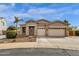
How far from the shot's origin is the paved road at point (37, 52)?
11.6 meters

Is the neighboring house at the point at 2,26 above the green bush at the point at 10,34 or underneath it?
above

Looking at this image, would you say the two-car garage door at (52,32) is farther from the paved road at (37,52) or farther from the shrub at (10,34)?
the shrub at (10,34)

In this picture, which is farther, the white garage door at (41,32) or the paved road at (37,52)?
the white garage door at (41,32)

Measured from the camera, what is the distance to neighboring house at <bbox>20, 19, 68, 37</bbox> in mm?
12303

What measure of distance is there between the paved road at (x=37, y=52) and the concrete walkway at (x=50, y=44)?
0.21 meters

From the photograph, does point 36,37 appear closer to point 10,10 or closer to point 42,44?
point 42,44

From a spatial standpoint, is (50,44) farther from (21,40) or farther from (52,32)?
(21,40)

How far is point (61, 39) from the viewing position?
1252 cm

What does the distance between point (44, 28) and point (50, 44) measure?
939 millimetres

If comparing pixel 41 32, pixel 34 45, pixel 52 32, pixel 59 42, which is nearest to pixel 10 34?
pixel 34 45

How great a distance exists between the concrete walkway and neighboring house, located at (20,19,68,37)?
32 centimetres

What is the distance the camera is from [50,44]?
1241 centimetres

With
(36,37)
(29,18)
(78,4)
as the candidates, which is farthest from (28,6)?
(78,4)

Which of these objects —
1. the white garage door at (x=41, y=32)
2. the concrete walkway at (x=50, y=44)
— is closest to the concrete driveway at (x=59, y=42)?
the concrete walkway at (x=50, y=44)
